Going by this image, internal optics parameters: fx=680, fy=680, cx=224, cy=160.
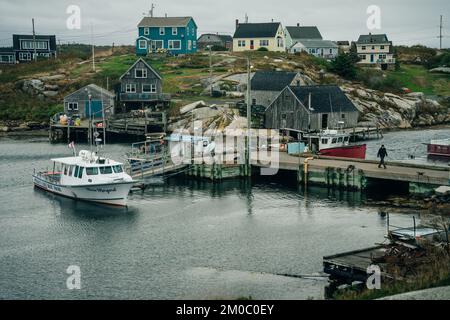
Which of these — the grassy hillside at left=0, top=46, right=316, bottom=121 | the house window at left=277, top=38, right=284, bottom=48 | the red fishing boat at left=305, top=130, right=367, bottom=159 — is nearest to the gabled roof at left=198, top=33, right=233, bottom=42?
the house window at left=277, top=38, right=284, bottom=48

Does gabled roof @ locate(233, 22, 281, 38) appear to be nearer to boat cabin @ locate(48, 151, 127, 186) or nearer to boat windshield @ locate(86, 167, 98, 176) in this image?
boat cabin @ locate(48, 151, 127, 186)

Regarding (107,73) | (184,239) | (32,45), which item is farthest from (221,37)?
(184,239)

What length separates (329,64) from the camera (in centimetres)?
11244

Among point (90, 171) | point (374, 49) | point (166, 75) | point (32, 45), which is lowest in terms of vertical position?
point (90, 171)

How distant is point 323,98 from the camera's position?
79938 millimetres

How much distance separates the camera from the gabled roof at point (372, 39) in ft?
437

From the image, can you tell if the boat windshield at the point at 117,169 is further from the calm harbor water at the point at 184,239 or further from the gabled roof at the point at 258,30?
the gabled roof at the point at 258,30

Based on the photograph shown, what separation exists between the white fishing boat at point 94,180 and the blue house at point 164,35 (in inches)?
2794

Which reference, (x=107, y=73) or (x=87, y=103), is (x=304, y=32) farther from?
(x=87, y=103)

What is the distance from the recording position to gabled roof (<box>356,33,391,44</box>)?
133125 millimetres

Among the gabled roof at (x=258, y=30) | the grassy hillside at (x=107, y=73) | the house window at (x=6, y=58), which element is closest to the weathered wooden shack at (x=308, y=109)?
the grassy hillside at (x=107, y=73)

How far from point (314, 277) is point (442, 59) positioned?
10652 cm

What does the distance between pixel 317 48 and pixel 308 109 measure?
63784 mm
